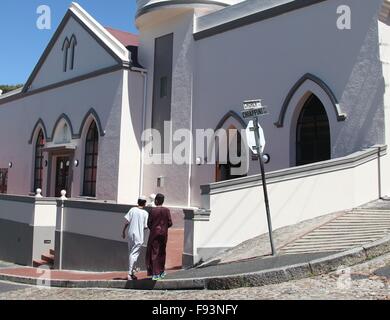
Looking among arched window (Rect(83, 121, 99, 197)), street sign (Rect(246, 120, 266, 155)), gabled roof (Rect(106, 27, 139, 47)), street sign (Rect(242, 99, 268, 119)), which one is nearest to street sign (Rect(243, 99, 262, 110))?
street sign (Rect(242, 99, 268, 119))

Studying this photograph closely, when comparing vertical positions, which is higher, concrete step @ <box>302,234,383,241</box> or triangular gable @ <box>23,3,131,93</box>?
triangular gable @ <box>23,3,131,93</box>

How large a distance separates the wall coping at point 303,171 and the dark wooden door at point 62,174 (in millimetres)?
12984

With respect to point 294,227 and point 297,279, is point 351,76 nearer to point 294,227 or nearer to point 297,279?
point 294,227

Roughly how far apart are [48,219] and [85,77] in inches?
261

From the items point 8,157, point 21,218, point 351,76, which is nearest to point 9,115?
point 8,157

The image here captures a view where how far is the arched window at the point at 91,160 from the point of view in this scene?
20.7 meters

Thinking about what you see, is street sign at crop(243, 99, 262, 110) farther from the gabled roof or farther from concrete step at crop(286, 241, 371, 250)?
the gabled roof

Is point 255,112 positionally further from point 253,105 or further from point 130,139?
point 130,139

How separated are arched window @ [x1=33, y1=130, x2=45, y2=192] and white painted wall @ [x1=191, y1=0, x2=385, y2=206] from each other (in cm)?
1045

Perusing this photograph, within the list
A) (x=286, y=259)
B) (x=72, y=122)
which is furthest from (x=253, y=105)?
(x=72, y=122)

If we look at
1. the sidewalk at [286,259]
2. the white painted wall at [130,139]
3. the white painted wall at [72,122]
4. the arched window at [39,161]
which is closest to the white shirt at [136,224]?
→ the sidewalk at [286,259]

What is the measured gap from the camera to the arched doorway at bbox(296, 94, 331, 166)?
1395cm

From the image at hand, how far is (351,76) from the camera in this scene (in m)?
13.1

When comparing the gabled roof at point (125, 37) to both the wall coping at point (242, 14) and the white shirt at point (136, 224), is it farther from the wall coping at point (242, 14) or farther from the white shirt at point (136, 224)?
the white shirt at point (136, 224)
